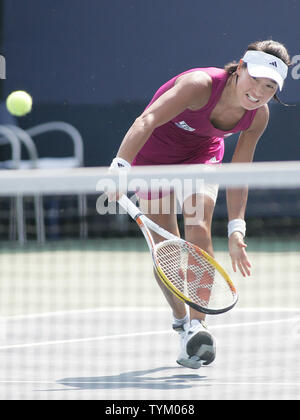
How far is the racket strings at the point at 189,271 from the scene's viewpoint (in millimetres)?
4004

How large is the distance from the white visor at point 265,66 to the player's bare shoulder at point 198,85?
16 cm

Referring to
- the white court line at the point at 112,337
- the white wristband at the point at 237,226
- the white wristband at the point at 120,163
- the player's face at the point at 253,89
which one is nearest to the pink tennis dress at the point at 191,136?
the player's face at the point at 253,89

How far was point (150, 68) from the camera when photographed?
30.8ft

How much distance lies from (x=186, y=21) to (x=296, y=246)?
2164mm

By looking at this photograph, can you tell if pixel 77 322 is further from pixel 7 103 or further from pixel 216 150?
pixel 7 103

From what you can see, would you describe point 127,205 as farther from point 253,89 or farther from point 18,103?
point 18,103

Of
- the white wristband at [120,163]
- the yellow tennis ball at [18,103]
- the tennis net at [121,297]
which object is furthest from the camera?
the yellow tennis ball at [18,103]

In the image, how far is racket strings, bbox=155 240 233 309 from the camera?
4004 millimetres

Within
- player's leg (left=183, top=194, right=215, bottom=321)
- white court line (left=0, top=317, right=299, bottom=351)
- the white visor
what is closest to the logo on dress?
player's leg (left=183, top=194, right=215, bottom=321)

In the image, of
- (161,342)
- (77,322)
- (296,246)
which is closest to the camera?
(161,342)

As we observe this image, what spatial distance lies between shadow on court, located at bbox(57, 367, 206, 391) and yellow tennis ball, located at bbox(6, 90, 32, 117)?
535cm

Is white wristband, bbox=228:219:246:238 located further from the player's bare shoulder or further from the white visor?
the white visor

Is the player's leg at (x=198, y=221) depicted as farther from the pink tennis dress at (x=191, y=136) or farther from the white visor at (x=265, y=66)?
the white visor at (x=265, y=66)
